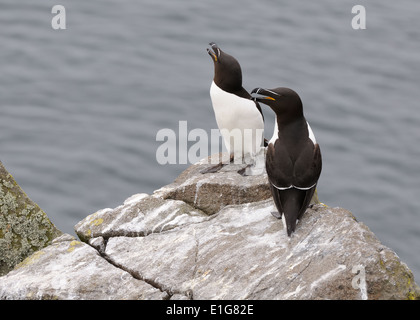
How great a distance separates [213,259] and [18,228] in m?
2.12

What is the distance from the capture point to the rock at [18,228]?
7.36 m

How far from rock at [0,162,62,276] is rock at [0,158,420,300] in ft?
1.33

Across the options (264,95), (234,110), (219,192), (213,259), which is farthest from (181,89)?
(213,259)

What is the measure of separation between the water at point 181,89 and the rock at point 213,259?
23.9 feet

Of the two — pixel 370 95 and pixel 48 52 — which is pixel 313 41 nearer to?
pixel 370 95

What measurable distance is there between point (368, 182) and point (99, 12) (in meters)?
9.82

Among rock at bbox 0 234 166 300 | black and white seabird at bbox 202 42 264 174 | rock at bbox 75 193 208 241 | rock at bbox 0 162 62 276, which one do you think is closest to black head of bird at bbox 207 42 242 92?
black and white seabird at bbox 202 42 264 174

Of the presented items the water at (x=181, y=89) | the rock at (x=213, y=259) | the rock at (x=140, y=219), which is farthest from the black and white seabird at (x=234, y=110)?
the water at (x=181, y=89)

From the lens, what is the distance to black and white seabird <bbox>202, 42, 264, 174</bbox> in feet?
28.2

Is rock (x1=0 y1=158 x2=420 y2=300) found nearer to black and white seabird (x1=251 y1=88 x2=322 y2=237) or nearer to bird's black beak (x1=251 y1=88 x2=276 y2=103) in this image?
black and white seabird (x1=251 y1=88 x2=322 y2=237)

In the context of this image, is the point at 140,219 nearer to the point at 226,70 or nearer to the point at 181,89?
the point at 226,70

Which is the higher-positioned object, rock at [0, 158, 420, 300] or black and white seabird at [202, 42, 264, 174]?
black and white seabird at [202, 42, 264, 174]

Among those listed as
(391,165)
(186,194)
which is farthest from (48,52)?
(186,194)

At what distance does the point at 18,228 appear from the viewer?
7.43 metres
